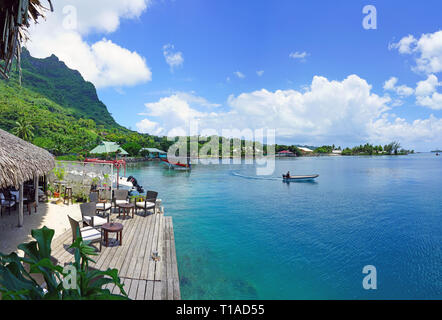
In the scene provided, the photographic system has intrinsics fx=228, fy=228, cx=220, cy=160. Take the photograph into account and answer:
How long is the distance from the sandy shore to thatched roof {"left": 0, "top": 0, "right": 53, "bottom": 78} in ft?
15.2

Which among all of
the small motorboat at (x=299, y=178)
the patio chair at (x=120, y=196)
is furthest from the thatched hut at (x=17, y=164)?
the small motorboat at (x=299, y=178)

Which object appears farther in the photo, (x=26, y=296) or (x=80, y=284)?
(x=80, y=284)

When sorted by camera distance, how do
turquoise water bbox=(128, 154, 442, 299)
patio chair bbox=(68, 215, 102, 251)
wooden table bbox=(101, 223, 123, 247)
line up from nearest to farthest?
patio chair bbox=(68, 215, 102, 251) → wooden table bbox=(101, 223, 123, 247) → turquoise water bbox=(128, 154, 442, 299)

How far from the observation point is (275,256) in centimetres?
940

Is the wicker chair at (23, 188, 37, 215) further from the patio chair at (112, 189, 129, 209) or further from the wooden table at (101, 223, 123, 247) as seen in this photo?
the wooden table at (101, 223, 123, 247)

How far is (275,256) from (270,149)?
11314cm

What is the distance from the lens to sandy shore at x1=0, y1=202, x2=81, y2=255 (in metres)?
6.34

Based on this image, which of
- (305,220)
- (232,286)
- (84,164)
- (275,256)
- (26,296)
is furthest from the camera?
(305,220)

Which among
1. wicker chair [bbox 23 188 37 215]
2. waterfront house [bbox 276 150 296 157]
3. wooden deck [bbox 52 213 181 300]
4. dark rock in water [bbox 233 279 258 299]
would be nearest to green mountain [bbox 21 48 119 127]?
waterfront house [bbox 276 150 296 157]

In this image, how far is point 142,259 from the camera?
18.5 ft

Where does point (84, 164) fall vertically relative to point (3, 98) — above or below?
below

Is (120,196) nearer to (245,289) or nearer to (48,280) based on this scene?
(245,289)

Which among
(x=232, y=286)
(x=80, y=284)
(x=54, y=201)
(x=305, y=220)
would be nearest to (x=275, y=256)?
(x=232, y=286)
